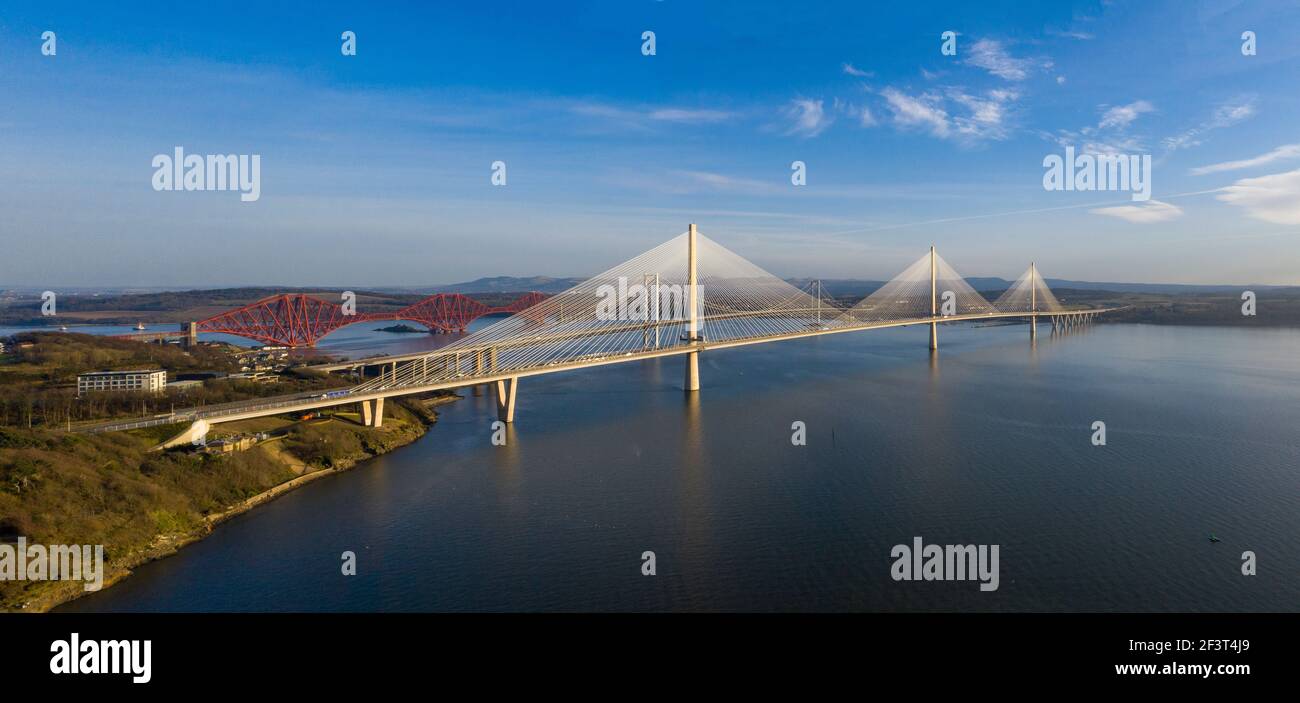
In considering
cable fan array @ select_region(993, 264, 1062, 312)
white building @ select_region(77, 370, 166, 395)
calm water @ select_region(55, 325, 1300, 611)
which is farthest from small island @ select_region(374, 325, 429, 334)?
cable fan array @ select_region(993, 264, 1062, 312)

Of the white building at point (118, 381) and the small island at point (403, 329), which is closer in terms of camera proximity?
the white building at point (118, 381)

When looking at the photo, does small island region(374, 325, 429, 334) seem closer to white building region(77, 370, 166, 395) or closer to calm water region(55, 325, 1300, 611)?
calm water region(55, 325, 1300, 611)

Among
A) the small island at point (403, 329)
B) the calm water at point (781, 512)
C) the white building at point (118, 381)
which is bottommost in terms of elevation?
the calm water at point (781, 512)

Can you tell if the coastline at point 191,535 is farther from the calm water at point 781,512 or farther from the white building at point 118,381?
the white building at point 118,381

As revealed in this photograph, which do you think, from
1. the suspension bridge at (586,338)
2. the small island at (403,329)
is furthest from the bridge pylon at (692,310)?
the small island at (403,329)

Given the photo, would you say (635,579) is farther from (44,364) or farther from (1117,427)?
(44,364)

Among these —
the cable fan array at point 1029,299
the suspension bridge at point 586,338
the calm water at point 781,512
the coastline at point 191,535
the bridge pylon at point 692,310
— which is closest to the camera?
the coastline at point 191,535
